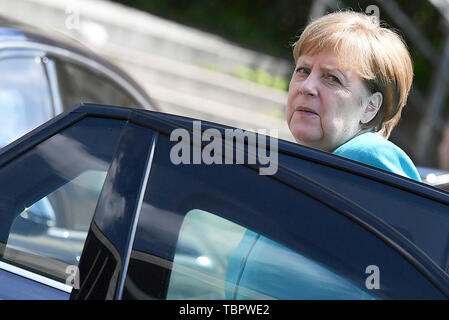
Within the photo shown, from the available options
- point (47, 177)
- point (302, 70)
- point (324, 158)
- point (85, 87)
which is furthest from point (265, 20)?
point (324, 158)

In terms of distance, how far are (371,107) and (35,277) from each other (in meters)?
1.06

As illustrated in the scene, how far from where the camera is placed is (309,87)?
7.91 ft

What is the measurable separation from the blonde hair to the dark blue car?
59 centimetres

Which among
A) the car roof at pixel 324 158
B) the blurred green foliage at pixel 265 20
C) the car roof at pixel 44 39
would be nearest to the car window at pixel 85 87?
the car roof at pixel 44 39

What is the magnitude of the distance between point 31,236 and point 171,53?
6511 millimetres

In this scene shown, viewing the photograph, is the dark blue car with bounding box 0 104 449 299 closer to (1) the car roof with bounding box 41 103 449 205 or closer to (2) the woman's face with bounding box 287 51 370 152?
(1) the car roof with bounding box 41 103 449 205

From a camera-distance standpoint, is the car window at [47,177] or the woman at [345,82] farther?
the woman at [345,82]

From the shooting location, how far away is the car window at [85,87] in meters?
4.63

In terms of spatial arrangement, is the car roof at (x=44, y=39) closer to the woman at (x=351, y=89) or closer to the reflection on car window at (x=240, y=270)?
the woman at (x=351, y=89)

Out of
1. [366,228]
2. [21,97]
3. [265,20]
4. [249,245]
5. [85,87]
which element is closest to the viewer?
[366,228]

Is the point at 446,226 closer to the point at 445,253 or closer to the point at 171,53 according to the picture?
the point at 445,253

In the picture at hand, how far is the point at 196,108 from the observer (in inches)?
331

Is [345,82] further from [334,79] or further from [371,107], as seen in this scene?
[371,107]
